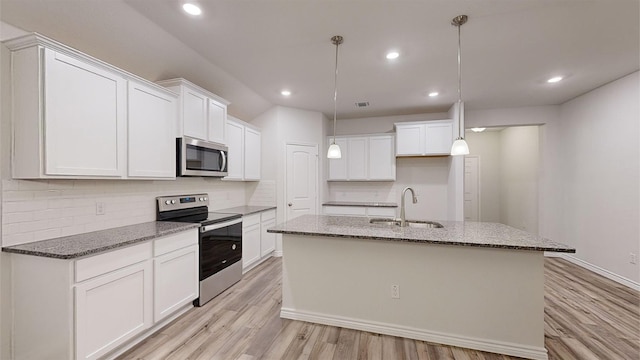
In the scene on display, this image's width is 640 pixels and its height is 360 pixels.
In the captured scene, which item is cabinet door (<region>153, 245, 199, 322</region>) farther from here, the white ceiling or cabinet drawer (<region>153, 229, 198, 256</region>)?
the white ceiling

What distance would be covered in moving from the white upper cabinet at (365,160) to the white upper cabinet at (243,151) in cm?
160

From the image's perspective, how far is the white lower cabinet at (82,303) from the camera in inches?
66.0

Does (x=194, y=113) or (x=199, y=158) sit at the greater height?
(x=194, y=113)

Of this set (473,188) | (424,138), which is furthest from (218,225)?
(473,188)

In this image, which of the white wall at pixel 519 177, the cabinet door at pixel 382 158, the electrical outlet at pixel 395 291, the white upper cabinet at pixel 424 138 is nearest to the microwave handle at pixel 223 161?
the electrical outlet at pixel 395 291

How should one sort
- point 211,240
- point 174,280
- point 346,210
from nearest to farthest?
point 174,280 → point 211,240 → point 346,210

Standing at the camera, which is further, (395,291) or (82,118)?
(395,291)

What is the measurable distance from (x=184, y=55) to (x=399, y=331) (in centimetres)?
336

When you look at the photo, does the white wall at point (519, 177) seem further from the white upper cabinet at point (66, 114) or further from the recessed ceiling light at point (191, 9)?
the white upper cabinet at point (66, 114)

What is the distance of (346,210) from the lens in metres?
5.04

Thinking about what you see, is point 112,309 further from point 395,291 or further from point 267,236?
point 267,236

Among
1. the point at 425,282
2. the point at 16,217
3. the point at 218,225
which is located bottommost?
the point at 425,282

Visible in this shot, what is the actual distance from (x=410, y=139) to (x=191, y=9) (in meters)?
3.90

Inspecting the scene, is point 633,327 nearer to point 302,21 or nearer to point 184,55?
point 302,21
